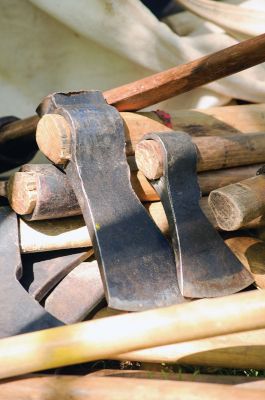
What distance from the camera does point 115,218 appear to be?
5.39 ft

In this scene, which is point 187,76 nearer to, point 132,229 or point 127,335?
point 132,229

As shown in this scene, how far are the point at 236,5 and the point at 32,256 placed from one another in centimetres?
144

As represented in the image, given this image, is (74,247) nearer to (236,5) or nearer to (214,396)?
(214,396)

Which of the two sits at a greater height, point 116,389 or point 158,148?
point 158,148

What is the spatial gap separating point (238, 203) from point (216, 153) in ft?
1.18

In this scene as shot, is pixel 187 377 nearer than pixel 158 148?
Yes

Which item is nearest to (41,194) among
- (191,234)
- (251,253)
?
(191,234)

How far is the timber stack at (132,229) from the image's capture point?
4.82 feet

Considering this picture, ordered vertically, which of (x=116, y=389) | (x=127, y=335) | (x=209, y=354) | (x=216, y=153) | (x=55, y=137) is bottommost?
(x=209, y=354)

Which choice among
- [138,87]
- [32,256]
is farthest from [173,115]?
[32,256]

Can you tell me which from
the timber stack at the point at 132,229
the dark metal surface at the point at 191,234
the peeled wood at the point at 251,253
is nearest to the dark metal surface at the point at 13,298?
the timber stack at the point at 132,229

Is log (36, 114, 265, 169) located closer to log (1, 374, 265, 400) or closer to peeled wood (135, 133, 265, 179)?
peeled wood (135, 133, 265, 179)

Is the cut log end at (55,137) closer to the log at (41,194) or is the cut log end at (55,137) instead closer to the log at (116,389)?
the log at (41,194)

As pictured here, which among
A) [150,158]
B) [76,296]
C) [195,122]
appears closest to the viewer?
[76,296]
